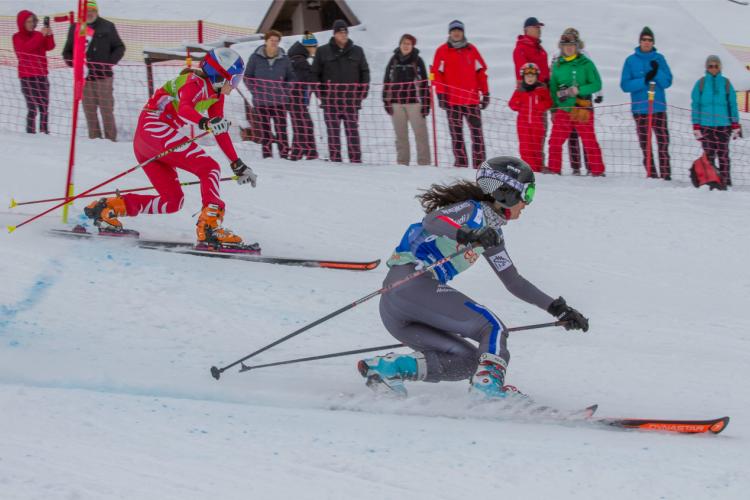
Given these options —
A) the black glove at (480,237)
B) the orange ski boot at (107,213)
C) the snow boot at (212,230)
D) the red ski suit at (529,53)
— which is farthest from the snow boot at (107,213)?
the red ski suit at (529,53)

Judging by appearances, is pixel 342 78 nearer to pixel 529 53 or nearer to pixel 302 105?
pixel 302 105

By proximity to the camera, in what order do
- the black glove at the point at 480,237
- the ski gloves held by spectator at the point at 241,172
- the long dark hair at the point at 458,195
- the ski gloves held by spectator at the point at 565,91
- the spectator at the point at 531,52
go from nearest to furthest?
the black glove at the point at 480,237, the long dark hair at the point at 458,195, the ski gloves held by spectator at the point at 241,172, the ski gloves held by spectator at the point at 565,91, the spectator at the point at 531,52

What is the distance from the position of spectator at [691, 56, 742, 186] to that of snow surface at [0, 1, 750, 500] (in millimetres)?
542

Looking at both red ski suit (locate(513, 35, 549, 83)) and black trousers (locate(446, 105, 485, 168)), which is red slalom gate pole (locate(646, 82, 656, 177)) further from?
black trousers (locate(446, 105, 485, 168))

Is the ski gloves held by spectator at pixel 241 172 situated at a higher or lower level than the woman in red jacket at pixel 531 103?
lower

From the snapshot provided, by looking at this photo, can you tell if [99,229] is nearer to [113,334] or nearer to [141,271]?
[141,271]

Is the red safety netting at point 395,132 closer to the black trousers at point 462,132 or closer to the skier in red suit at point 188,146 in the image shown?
the black trousers at point 462,132

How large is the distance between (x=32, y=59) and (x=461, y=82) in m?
4.57


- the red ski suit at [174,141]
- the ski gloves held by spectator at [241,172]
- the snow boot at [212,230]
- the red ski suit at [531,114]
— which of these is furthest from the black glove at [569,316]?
the red ski suit at [531,114]

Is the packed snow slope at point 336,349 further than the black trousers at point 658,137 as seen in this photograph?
No

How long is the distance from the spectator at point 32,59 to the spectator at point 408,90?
3721 mm

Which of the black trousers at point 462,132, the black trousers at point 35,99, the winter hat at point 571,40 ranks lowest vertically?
the black trousers at point 462,132

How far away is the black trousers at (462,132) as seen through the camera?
1002cm

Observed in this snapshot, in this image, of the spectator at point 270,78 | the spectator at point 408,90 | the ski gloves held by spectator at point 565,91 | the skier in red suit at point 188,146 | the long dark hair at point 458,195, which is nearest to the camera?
the long dark hair at point 458,195
